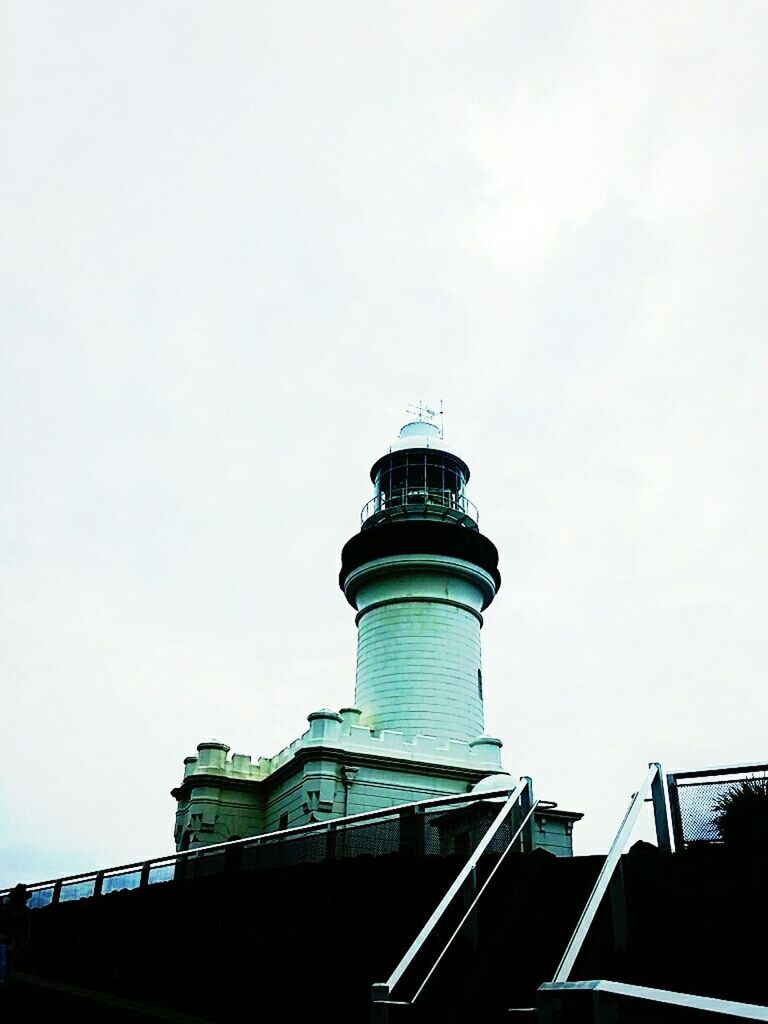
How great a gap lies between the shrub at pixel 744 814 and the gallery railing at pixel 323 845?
7.84 ft

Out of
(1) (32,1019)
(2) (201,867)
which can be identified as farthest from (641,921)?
(2) (201,867)

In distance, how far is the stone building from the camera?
19.5 metres

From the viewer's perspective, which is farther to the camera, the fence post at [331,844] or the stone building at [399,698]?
the stone building at [399,698]

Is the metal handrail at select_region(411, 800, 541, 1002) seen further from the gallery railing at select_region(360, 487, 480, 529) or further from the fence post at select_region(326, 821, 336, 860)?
the gallery railing at select_region(360, 487, 480, 529)

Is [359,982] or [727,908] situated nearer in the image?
[727,908]

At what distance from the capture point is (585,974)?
570 centimetres

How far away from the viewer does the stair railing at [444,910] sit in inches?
206

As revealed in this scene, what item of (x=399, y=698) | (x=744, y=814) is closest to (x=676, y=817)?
(x=744, y=814)

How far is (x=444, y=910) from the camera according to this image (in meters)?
6.47

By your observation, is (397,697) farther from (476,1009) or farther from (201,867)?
(476,1009)

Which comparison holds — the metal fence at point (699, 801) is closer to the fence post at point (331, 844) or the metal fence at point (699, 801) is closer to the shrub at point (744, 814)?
the shrub at point (744, 814)

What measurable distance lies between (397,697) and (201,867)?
938cm

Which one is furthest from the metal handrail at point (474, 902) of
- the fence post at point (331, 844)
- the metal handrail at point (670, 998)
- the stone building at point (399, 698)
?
the stone building at point (399, 698)

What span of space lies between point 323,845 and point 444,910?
16.7ft
